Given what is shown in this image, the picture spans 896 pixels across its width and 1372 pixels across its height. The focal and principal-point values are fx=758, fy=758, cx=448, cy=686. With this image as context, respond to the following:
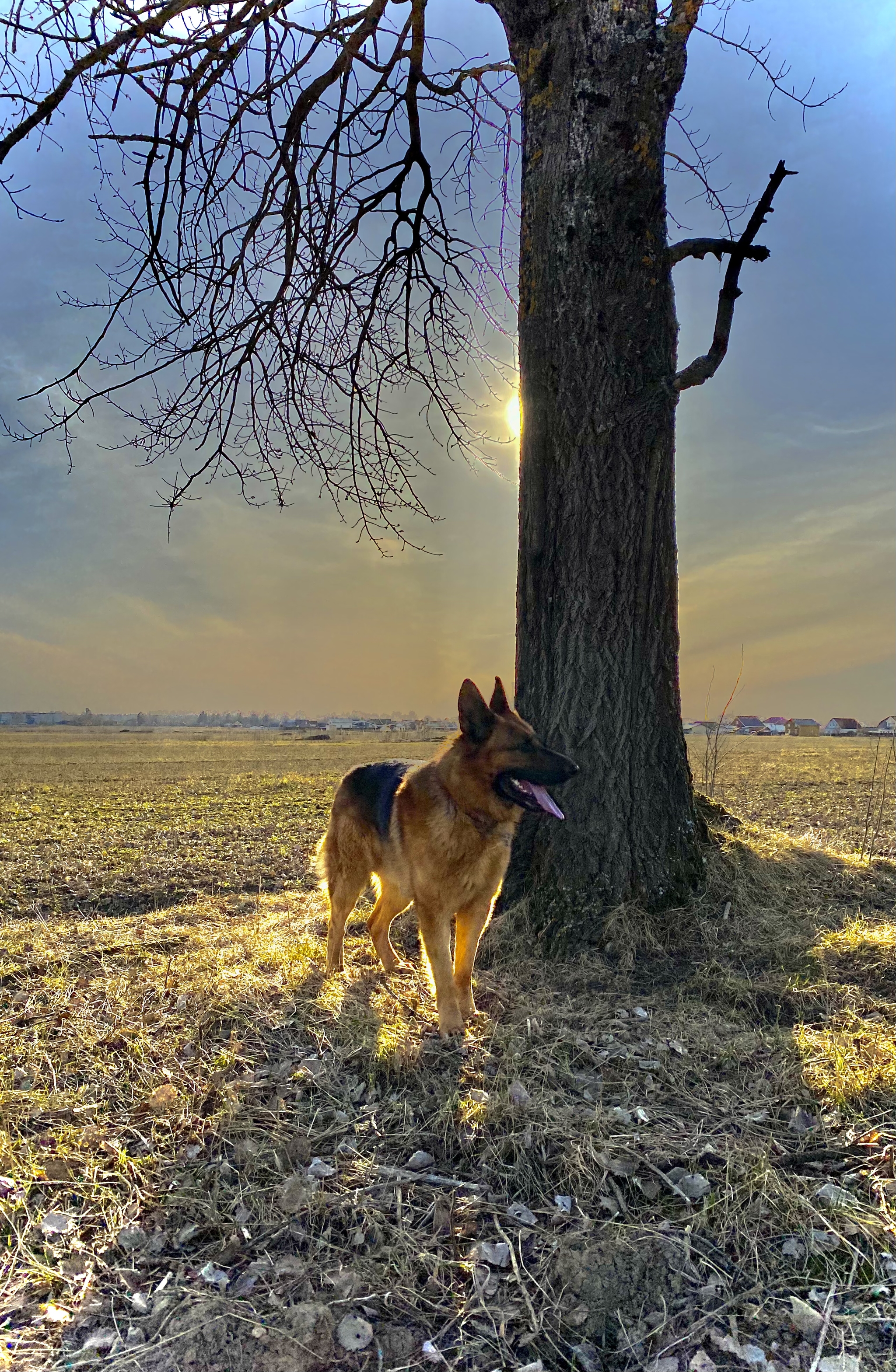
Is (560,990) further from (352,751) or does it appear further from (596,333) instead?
(352,751)

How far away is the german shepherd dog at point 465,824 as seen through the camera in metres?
4.77

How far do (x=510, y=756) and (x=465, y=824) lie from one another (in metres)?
0.54

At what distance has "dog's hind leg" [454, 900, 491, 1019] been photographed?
4902 millimetres

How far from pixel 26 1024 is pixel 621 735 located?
4544 mm

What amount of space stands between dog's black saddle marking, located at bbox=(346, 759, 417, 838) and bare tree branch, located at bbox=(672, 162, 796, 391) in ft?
12.9

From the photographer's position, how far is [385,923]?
227 inches

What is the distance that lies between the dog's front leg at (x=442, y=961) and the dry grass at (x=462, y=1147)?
150 mm

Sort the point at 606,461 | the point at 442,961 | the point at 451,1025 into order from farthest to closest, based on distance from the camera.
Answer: the point at 606,461 → the point at 442,961 → the point at 451,1025

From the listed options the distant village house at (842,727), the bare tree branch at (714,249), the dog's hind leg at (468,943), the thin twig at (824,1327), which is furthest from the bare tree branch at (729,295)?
the distant village house at (842,727)

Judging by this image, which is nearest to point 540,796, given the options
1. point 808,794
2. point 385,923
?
point 385,923

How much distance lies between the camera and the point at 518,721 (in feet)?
16.1

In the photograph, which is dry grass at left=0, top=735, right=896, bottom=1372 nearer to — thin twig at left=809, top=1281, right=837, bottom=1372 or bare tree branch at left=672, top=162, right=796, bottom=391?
thin twig at left=809, top=1281, right=837, bottom=1372

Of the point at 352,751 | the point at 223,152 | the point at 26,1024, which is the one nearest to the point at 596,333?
the point at 223,152

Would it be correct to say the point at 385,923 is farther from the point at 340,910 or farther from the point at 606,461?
the point at 606,461
